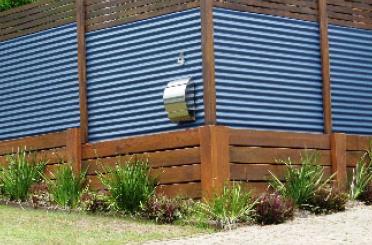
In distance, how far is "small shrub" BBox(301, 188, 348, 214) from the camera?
12250 mm

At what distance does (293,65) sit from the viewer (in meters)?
13.7

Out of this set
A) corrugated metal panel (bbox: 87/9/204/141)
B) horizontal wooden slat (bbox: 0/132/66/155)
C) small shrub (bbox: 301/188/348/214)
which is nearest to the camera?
small shrub (bbox: 301/188/348/214)

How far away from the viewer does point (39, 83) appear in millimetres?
15125

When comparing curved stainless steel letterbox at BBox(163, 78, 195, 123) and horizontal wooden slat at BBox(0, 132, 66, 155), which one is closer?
curved stainless steel letterbox at BBox(163, 78, 195, 123)

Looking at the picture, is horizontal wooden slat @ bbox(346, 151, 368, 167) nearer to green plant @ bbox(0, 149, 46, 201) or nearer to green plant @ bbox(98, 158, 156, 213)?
green plant @ bbox(98, 158, 156, 213)

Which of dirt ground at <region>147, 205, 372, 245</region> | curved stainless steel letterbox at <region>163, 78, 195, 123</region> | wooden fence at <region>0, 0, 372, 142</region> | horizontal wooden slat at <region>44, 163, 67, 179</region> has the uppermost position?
wooden fence at <region>0, 0, 372, 142</region>

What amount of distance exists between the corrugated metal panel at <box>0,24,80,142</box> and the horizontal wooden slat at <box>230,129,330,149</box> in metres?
3.32

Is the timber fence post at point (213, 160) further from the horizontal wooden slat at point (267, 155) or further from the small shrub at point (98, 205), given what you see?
the small shrub at point (98, 205)

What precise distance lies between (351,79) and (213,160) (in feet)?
12.1

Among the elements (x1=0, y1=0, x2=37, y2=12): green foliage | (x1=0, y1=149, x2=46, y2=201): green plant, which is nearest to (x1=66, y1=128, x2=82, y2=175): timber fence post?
(x1=0, y1=149, x2=46, y2=201): green plant

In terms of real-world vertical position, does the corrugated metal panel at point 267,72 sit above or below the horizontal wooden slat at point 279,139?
above

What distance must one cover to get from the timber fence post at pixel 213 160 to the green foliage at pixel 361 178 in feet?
8.37

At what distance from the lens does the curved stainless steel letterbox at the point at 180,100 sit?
12531mm

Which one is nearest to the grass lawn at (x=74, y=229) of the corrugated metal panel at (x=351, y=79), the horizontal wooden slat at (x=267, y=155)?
the horizontal wooden slat at (x=267, y=155)
